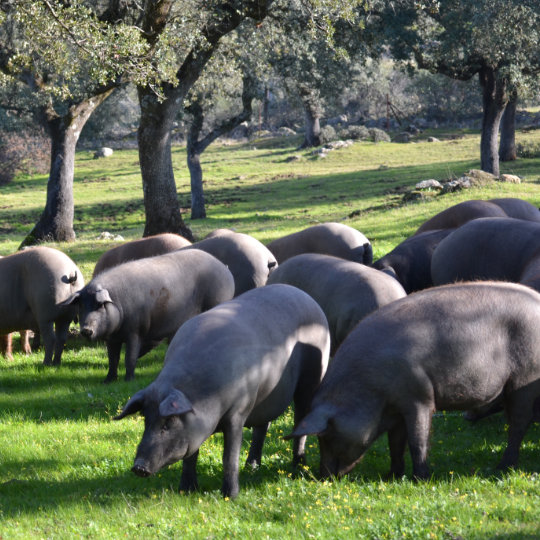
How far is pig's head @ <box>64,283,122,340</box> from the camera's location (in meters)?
10.4

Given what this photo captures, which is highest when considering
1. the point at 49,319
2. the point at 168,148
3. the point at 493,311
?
the point at 168,148

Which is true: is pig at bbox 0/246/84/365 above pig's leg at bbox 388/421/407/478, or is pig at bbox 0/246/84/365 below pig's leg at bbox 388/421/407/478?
above

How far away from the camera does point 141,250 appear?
14.1 meters

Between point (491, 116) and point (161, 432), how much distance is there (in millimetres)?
30788

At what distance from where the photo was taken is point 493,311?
672 cm

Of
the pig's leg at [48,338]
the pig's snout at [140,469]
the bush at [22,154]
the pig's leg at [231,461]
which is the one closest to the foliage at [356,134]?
the bush at [22,154]

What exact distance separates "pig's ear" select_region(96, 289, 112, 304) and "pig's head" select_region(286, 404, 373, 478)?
477 cm

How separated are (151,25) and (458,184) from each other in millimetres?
11703

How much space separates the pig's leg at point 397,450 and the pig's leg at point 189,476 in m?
1.75

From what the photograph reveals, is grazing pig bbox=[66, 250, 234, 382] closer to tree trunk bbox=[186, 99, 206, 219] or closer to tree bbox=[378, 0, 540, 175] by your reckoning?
tree bbox=[378, 0, 540, 175]

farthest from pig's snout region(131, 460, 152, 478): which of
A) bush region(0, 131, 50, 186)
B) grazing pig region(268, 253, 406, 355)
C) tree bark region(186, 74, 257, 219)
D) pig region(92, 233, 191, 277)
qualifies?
bush region(0, 131, 50, 186)

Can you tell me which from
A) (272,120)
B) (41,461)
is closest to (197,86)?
(41,461)

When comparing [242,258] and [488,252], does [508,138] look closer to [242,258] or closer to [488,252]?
[242,258]

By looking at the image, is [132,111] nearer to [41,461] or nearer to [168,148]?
[168,148]
